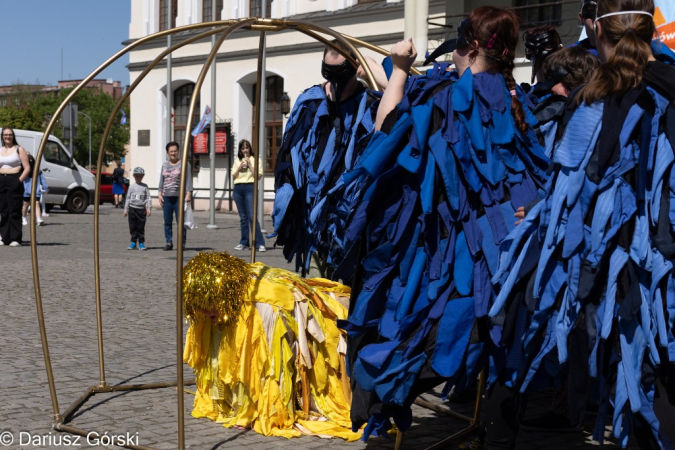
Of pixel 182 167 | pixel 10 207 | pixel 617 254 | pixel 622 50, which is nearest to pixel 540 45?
pixel 622 50

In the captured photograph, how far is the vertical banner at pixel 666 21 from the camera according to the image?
23.8ft

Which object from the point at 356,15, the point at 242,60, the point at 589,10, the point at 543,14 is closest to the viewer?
the point at 589,10

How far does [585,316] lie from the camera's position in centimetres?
298

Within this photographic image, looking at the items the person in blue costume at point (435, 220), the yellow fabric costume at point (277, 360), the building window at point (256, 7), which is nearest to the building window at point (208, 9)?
the building window at point (256, 7)

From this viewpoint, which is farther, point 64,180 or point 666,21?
point 64,180

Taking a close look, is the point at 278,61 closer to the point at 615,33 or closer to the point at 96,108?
the point at 615,33

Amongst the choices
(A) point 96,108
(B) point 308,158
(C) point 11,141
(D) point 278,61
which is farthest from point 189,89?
(A) point 96,108

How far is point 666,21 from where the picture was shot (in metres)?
7.37

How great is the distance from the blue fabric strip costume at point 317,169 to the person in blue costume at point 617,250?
178 cm

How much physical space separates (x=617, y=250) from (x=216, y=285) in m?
1.89

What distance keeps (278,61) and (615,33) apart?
25.8 meters

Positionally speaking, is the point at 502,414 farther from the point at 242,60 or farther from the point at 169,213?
the point at 242,60

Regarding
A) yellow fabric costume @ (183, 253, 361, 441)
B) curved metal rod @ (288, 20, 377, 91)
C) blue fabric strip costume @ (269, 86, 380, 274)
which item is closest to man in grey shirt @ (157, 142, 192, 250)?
blue fabric strip costume @ (269, 86, 380, 274)

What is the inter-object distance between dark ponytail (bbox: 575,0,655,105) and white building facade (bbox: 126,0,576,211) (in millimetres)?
19505
